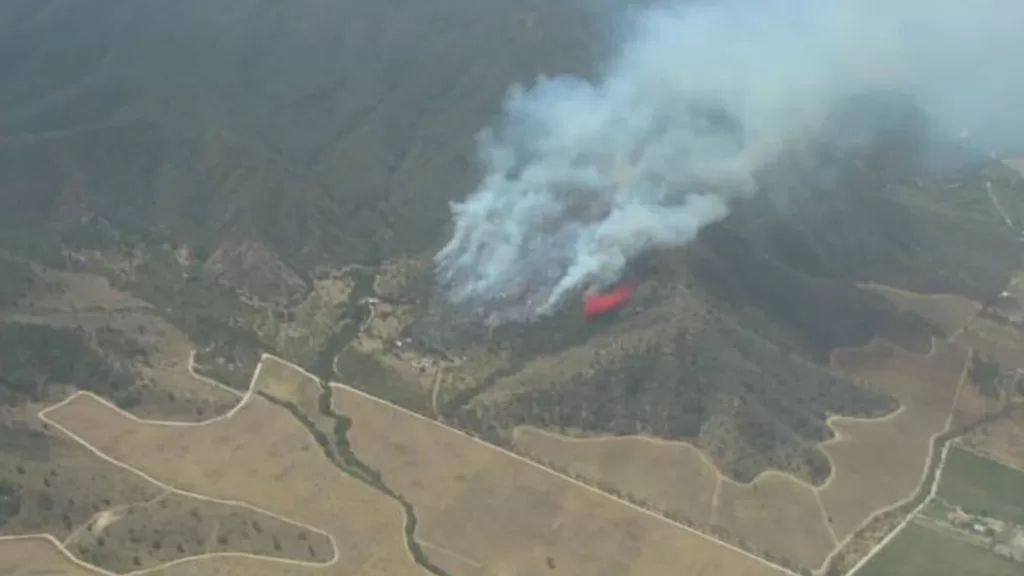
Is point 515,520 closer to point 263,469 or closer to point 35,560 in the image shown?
point 263,469

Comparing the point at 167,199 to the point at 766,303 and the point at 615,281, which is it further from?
the point at 766,303

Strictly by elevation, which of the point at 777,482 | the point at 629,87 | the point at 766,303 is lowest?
the point at 777,482

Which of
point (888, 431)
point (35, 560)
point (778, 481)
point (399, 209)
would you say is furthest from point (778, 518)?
point (399, 209)

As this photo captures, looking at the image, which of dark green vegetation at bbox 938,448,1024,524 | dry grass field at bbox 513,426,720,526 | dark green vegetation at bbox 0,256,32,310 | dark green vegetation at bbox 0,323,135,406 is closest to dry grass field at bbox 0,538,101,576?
dark green vegetation at bbox 0,323,135,406

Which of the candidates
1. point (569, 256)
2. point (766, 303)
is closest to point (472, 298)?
point (569, 256)

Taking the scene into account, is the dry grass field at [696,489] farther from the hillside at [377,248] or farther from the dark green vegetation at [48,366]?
the dark green vegetation at [48,366]

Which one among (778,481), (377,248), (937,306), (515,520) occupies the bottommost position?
(515,520)

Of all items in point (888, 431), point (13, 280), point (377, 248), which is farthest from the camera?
point (377, 248)

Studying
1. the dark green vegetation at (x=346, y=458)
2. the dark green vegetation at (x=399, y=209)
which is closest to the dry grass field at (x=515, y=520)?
the dark green vegetation at (x=346, y=458)
